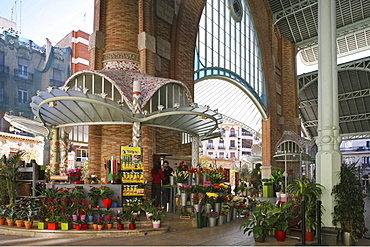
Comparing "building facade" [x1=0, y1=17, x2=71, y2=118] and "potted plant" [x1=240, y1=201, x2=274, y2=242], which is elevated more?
"building facade" [x1=0, y1=17, x2=71, y2=118]

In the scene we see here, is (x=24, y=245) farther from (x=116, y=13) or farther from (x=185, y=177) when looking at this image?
(x=116, y=13)

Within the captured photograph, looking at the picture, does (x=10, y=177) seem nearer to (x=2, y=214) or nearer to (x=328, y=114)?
(x=2, y=214)

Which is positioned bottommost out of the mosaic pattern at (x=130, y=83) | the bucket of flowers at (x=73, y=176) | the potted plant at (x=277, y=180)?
the potted plant at (x=277, y=180)

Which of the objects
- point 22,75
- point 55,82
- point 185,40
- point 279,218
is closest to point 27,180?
point 279,218

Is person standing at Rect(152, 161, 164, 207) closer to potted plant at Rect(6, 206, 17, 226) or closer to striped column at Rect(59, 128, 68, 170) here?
striped column at Rect(59, 128, 68, 170)

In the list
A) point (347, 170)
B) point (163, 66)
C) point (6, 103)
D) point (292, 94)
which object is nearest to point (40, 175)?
point (163, 66)

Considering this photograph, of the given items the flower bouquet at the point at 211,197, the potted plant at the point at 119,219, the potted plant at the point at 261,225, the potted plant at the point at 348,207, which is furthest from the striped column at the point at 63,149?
the potted plant at the point at 348,207

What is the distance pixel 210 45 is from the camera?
23547mm

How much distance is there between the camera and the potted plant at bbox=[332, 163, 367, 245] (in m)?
7.95

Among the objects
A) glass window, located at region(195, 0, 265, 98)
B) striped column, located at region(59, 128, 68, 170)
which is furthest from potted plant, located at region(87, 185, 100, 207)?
glass window, located at region(195, 0, 265, 98)

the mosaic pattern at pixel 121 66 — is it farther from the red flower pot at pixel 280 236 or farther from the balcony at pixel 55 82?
the balcony at pixel 55 82

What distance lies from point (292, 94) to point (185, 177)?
2589 cm

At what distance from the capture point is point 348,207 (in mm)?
8031

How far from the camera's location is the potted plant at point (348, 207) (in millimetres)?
7945
